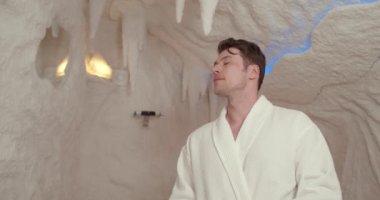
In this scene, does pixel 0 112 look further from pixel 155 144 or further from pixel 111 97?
pixel 155 144

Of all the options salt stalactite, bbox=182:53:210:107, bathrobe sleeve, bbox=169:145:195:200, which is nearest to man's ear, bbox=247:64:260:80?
bathrobe sleeve, bbox=169:145:195:200

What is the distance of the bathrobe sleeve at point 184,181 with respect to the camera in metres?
1.81

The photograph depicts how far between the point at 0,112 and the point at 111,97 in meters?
2.06

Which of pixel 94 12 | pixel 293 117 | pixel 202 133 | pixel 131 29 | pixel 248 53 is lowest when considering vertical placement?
pixel 202 133

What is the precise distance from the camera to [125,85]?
450cm

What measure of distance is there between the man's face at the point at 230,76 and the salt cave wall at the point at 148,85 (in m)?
1.25

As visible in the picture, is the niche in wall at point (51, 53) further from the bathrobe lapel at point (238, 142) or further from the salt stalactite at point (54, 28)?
the bathrobe lapel at point (238, 142)

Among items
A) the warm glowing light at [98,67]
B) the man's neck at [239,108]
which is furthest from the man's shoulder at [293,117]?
the warm glowing light at [98,67]

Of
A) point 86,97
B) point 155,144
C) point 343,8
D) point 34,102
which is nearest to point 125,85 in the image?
point 86,97

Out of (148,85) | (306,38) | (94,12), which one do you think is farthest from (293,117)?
(148,85)

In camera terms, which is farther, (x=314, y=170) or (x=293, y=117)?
(x=293, y=117)

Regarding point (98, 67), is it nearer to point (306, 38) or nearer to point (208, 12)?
point (208, 12)

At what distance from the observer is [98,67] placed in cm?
443

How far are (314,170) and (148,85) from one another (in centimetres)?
326
